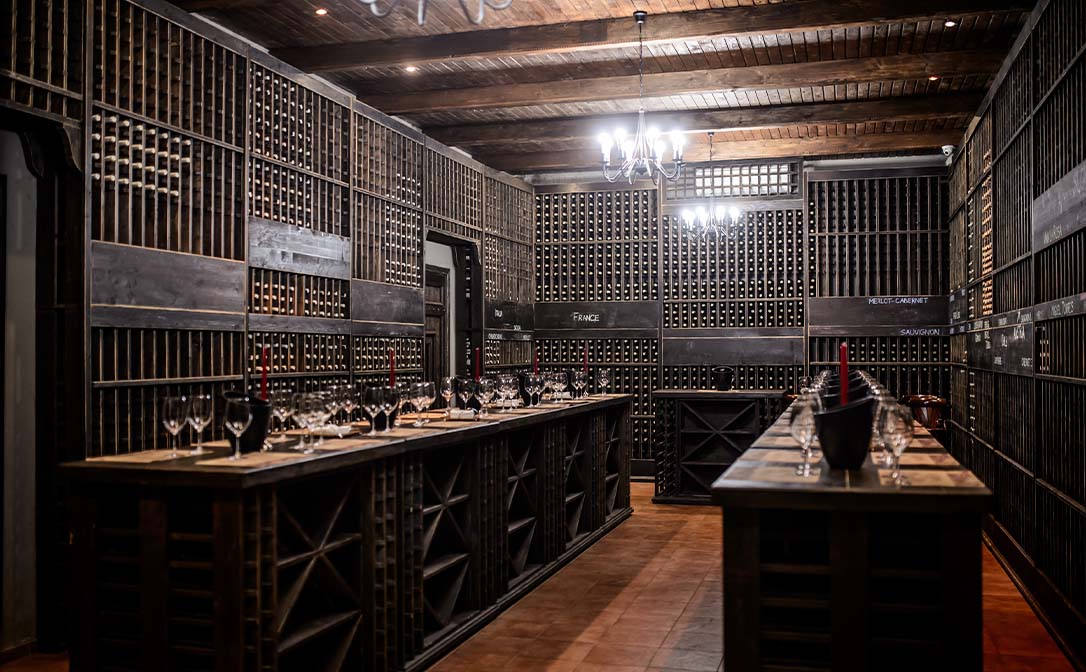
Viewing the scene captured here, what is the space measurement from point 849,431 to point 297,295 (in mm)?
4362

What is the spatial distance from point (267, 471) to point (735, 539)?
5.08 feet

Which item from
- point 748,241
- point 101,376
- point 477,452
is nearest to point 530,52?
point 477,452

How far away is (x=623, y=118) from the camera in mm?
8547

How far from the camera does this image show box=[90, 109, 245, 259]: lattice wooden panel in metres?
4.68

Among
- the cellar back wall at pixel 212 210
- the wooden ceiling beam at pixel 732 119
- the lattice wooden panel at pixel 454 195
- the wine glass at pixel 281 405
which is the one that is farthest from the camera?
the lattice wooden panel at pixel 454 195

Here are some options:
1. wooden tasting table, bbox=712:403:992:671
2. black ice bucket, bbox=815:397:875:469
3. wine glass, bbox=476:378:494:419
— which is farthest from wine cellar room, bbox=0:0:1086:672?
black ice bucket, bbox=815:397:875:469

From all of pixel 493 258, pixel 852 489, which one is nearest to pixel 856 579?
pixel 852 489

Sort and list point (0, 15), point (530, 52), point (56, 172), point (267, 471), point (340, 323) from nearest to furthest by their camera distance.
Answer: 1. point (267, 471)
2. point (0, 15)
3. point (56, 172)
4. point (530, 52)
5. point (340, 323)

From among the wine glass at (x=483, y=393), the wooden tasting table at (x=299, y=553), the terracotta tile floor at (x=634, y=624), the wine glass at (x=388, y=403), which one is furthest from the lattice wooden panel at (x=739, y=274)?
the wine glass at (x=388, y=403)

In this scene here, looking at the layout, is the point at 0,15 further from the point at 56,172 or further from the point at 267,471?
the point at 267,471

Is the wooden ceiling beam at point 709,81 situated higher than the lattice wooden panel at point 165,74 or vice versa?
the wooden ceiling beam at point 709,81

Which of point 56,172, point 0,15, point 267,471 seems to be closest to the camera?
point 267,471

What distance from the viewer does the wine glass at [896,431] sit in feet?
9.93

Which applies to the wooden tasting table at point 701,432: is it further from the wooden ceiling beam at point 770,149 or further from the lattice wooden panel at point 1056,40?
the lattice wooden panel at point 1056,40
